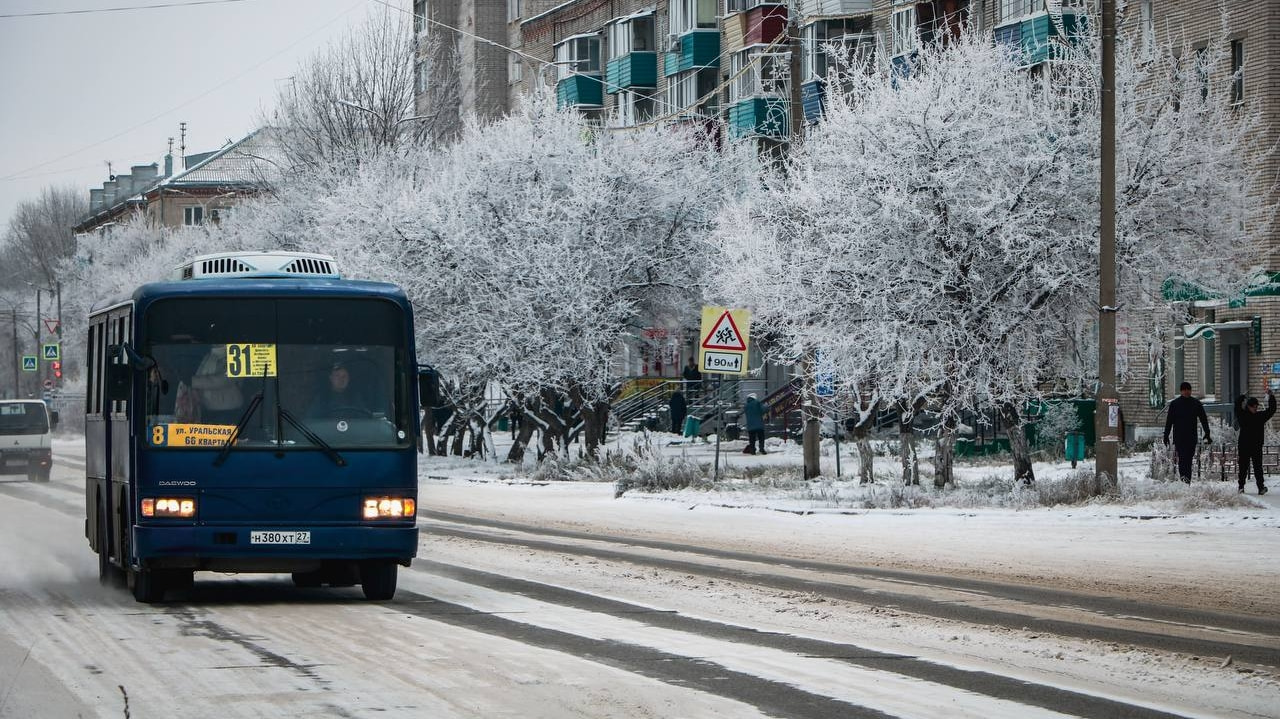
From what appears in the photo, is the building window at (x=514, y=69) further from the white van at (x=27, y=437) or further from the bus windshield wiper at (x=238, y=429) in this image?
the bus windshield wiper at (x=238, y=429)

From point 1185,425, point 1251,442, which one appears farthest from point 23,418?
point 1251,442

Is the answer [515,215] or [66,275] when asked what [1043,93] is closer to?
[515,215]

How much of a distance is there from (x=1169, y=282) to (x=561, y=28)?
52.6 meters

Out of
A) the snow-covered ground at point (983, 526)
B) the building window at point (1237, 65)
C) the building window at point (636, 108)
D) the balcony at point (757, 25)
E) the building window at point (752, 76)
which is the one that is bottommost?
the snow-covered ground at point (983, 526)

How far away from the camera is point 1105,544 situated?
795 inches

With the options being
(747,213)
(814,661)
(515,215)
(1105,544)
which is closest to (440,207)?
(515,215)

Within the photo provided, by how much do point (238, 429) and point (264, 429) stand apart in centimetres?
19

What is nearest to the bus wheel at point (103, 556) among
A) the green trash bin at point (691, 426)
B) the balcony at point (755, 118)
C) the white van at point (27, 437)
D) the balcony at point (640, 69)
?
the white van at point (27, 437)

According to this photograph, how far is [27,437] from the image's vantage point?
45.1 m

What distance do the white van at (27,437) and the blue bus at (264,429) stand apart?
3116 centimetres

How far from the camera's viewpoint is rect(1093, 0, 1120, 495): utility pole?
24.4 metres

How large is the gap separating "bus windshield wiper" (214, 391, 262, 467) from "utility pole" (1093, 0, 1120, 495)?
527 inches

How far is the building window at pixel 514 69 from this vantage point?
280 ft

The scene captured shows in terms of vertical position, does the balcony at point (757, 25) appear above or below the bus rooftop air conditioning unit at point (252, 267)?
above
